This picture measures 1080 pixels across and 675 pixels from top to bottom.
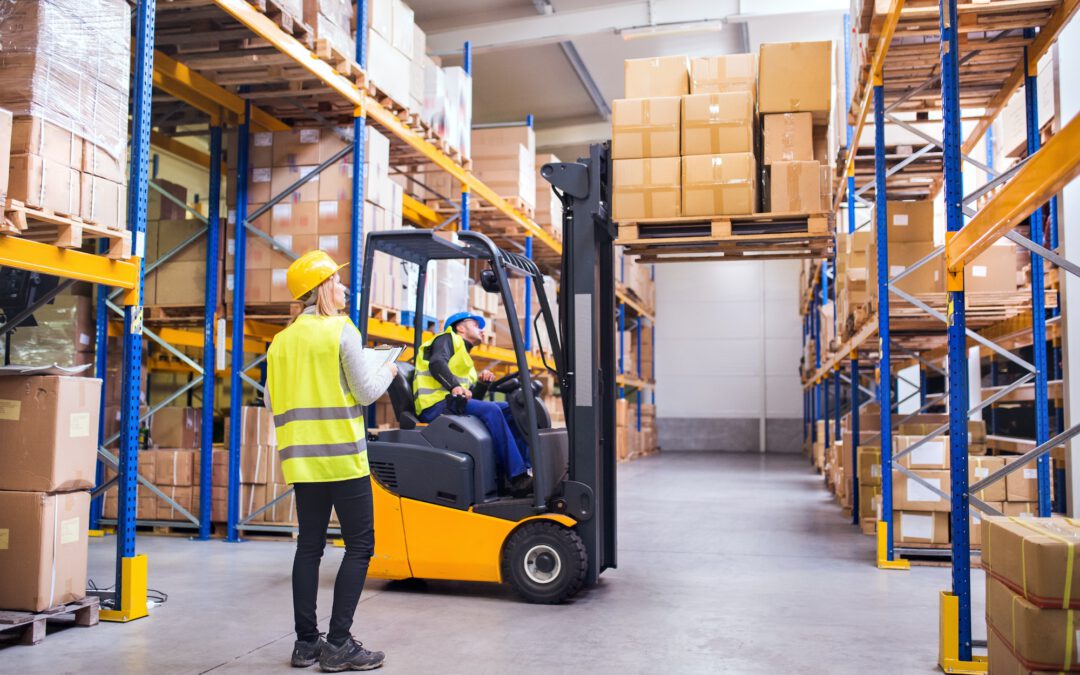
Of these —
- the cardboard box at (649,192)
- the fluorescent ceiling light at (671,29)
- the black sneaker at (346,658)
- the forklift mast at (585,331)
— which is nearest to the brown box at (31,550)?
the black sneaker at (346,658)

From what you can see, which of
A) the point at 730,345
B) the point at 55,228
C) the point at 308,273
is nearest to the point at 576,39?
the point at 55,228

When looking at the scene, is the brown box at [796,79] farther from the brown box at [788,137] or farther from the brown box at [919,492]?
the brown box at [919,492]

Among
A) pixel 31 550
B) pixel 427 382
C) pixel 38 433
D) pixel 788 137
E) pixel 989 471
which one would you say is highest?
pixel 788 137

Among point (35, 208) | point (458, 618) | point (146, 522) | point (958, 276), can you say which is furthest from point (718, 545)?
point (35, 208)

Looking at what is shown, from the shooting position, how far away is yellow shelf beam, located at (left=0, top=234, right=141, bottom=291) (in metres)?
4.12

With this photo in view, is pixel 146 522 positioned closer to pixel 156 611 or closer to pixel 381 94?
pixel 156 611

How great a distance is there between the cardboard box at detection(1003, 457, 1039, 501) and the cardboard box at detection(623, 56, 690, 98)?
12.3 feet

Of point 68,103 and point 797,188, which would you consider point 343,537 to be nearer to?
point 68,103

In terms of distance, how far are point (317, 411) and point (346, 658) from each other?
3.46 feet

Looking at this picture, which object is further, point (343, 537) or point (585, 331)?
point (585, 331)

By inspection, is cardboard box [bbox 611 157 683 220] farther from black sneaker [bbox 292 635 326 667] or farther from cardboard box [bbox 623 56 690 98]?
black sneaker [bbox 292 635 326 667]

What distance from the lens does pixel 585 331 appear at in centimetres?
570

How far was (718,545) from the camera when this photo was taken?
793 centimetres

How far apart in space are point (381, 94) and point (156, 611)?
15.4 ft
